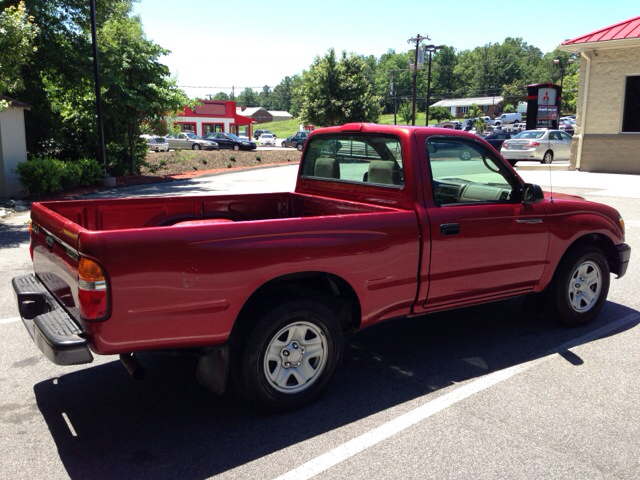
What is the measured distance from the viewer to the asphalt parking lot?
123 inches

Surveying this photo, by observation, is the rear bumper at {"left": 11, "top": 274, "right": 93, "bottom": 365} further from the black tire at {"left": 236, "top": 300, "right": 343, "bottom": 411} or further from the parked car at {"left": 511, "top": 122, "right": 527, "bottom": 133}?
the parked car at {"left": 511, "top": 122, "right": 527, "bottom": 133}

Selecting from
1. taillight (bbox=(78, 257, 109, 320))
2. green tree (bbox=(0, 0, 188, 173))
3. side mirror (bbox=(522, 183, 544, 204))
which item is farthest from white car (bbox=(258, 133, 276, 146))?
taillight (bbox=(78, 257, 109, 320))

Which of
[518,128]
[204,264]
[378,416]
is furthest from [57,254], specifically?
[518,128]

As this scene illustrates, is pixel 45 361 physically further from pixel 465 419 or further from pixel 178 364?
pixel 465 419

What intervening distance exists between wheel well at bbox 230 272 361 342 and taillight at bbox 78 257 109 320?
0.83 metres

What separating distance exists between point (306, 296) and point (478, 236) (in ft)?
5.07

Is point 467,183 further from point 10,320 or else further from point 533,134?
point 533,134

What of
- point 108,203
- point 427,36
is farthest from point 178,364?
point 427,36

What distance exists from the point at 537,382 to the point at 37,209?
3.80 meters

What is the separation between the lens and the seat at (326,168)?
17.0 feet

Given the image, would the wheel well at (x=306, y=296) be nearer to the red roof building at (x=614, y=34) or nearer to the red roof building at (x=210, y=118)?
the red roof building at (x=614, y=34)

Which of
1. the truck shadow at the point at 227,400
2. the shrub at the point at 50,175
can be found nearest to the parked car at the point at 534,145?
the shrub at the point at 50,175

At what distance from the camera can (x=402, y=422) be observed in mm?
3580

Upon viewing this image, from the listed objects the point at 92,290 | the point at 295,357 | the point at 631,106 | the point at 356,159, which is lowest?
the point at 295,357
